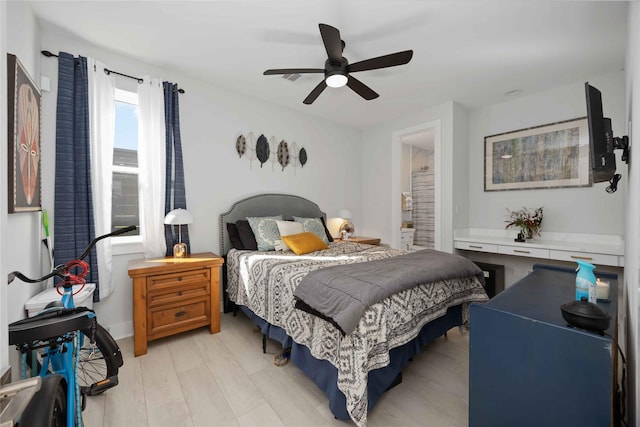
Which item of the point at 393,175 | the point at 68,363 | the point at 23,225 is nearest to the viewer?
the point at 68,363

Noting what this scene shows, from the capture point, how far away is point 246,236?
10.3 feet

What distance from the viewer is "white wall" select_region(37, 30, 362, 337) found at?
8.14 feet

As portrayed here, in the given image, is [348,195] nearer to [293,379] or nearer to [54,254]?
[293,379]

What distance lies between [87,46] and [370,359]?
350 centimetres

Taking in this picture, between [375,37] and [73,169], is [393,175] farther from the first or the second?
[73,169]

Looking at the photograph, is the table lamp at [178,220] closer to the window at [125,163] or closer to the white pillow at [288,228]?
the window at [125,163]

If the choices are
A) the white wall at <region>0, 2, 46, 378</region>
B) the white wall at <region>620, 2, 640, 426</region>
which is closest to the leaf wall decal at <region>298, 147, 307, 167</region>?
the white wall at <region>0, 2, 46, 378</region>

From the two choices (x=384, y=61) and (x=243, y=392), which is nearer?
(x=243, y=392)

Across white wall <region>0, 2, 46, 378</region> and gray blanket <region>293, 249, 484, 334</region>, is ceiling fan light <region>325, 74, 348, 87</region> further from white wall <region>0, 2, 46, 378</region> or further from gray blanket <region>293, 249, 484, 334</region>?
white wall <region>0, 2, 46, 378</region>

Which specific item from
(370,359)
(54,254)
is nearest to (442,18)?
(370,359)

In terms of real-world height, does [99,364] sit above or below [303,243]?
below

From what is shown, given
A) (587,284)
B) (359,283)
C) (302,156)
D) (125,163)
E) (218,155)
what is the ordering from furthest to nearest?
1. (302,156)
2. (218,155)
3. (125,163)
4. (359,283)
5. (587,284)

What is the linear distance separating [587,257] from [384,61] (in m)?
2.84

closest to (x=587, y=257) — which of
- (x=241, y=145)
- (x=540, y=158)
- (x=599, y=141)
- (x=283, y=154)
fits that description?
(x=540, y=158)
